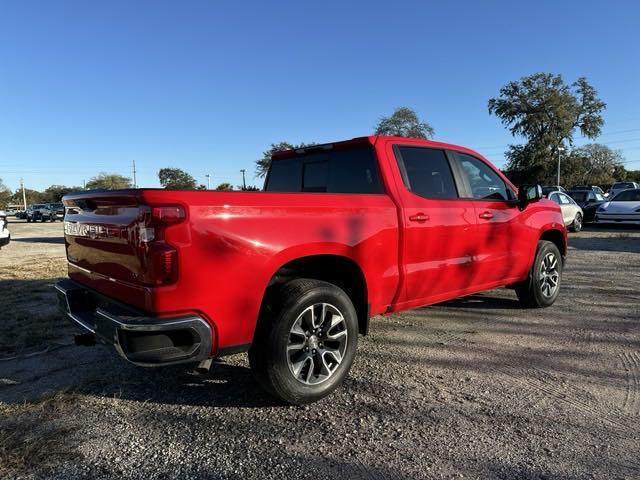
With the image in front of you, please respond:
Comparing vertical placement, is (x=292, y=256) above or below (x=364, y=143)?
below

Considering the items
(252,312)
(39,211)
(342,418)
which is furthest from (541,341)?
(39,211)

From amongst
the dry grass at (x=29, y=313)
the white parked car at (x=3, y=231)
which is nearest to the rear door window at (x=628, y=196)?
the dry grass at (x=29, y=313)

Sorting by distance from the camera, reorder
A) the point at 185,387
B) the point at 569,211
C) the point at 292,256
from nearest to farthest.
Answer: the point at 292,256, the point at 185,387, the point at 569,211

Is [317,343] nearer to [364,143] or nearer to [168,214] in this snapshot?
[168,214]

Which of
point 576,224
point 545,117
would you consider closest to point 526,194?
point 576,224

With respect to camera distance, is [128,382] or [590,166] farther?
[590,166]

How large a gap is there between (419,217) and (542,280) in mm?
2750

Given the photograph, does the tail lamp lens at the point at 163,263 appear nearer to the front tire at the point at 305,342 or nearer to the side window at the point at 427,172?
the front tire at the point at 305,342

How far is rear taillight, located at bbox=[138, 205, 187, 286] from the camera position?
2.72 metres

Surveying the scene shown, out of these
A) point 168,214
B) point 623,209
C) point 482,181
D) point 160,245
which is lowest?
point 623,209

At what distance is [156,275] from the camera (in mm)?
2746

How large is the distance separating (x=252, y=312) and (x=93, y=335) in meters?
1.15

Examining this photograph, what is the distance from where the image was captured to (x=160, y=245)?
2.73m

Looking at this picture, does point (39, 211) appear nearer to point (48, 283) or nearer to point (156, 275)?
point (48, 283)
